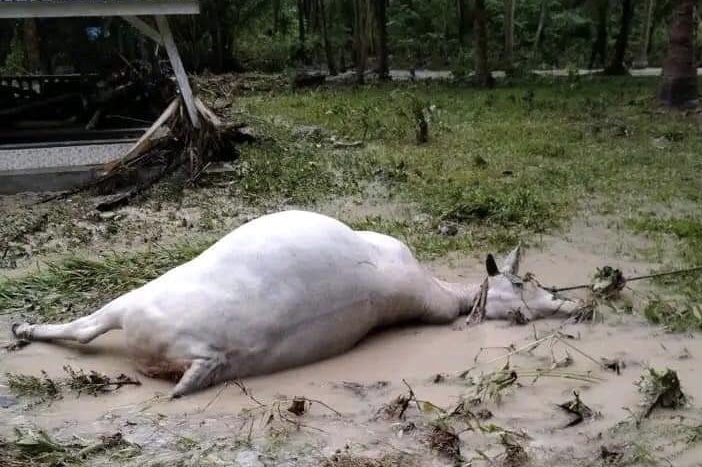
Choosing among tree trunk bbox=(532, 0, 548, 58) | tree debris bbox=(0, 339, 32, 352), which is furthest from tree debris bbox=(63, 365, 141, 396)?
tree trunk bbox=(532, 0, 548, 58)

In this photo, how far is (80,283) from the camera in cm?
596

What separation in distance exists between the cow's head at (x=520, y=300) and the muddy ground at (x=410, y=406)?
0.10 metres

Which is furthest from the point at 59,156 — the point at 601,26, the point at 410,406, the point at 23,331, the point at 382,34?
the point at 601,26

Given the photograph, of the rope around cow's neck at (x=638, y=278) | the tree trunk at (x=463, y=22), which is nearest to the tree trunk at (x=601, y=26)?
the tree trunk at (x=463, y=22)

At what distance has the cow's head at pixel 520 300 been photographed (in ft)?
16.8

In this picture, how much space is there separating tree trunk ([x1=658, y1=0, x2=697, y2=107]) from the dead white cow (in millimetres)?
11084

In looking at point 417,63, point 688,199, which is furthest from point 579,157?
point 417,63

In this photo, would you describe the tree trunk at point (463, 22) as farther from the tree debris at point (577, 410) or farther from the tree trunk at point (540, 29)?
the tree debris at point (577, 410)

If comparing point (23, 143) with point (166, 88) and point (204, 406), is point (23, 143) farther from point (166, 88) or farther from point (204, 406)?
point (204, 406)

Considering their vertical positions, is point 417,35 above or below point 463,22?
below

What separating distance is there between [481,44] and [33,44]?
372 inches

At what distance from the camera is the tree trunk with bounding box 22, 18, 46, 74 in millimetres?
16203

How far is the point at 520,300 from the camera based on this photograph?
5.15 meters

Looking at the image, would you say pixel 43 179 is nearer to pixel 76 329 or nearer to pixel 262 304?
pixel 76 329
